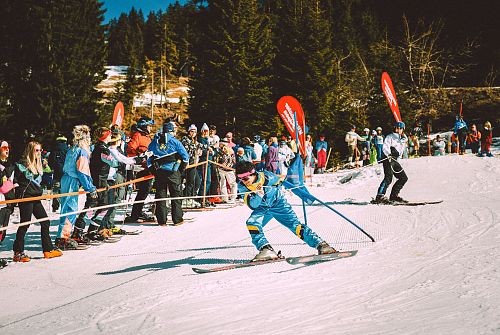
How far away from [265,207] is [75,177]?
340 centimetres

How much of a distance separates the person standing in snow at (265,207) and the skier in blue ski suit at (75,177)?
115 inches

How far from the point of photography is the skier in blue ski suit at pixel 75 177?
7098mm

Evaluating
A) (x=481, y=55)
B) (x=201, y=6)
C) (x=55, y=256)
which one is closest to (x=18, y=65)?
(x=201, y=6)

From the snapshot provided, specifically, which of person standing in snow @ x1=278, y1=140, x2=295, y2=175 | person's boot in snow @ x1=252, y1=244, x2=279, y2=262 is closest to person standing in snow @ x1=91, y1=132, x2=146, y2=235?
person's boot in snow @ x1=252, y1=244, x2=279, y2=262

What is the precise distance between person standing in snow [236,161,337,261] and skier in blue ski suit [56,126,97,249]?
9.56 feet

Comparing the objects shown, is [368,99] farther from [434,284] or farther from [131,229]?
[434,284]

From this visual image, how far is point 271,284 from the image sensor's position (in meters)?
4.71

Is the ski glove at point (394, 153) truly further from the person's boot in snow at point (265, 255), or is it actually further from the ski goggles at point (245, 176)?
the ski goggles at point (245, 176)

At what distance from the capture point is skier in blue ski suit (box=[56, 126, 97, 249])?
7.10m

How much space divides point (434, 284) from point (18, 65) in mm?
24487

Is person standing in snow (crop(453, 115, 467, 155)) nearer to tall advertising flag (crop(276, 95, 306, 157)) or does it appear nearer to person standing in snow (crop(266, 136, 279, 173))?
tall advertising flag (crop(276, 95, 306, 157))

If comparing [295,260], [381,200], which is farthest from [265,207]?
[381,200]

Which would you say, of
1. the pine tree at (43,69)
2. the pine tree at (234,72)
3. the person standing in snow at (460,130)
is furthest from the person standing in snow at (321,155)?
the pine tree at (43,69)

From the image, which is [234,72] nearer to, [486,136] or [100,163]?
[486,136]
